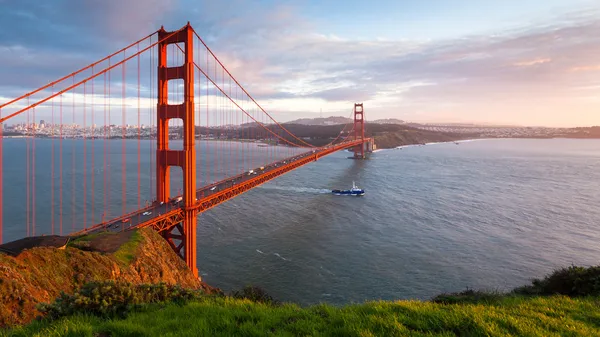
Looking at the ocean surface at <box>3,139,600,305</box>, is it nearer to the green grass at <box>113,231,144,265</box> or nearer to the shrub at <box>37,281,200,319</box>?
the green grass at <box>113,231,144,265</box>

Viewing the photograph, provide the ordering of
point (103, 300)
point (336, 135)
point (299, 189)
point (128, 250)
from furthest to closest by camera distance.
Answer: point (336, 135), point (299, 189), point (128, 250), point (103, 300)

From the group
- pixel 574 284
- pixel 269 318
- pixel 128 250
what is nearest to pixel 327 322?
pixel 269 318

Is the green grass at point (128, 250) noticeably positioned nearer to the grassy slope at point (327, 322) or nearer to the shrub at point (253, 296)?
the shrub at point (253, 296)

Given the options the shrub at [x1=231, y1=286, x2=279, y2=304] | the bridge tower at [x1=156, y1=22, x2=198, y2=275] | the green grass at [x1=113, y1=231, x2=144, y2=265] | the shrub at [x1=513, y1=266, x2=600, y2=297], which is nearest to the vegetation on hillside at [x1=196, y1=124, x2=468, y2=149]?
the bridge tower at [x1=156, y1=22, x2=198, y2=275]

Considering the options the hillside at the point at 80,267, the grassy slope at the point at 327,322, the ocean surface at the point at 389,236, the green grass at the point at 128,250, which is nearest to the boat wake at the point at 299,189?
the ocean surface at the point at 389,236

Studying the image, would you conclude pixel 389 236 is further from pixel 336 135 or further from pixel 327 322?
pixel 336 135

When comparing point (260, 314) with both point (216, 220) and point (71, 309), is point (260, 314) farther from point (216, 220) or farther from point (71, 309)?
point (216, 220)

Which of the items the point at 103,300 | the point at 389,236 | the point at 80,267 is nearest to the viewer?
the point at 103,300

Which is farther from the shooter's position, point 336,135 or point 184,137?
point 336,135
